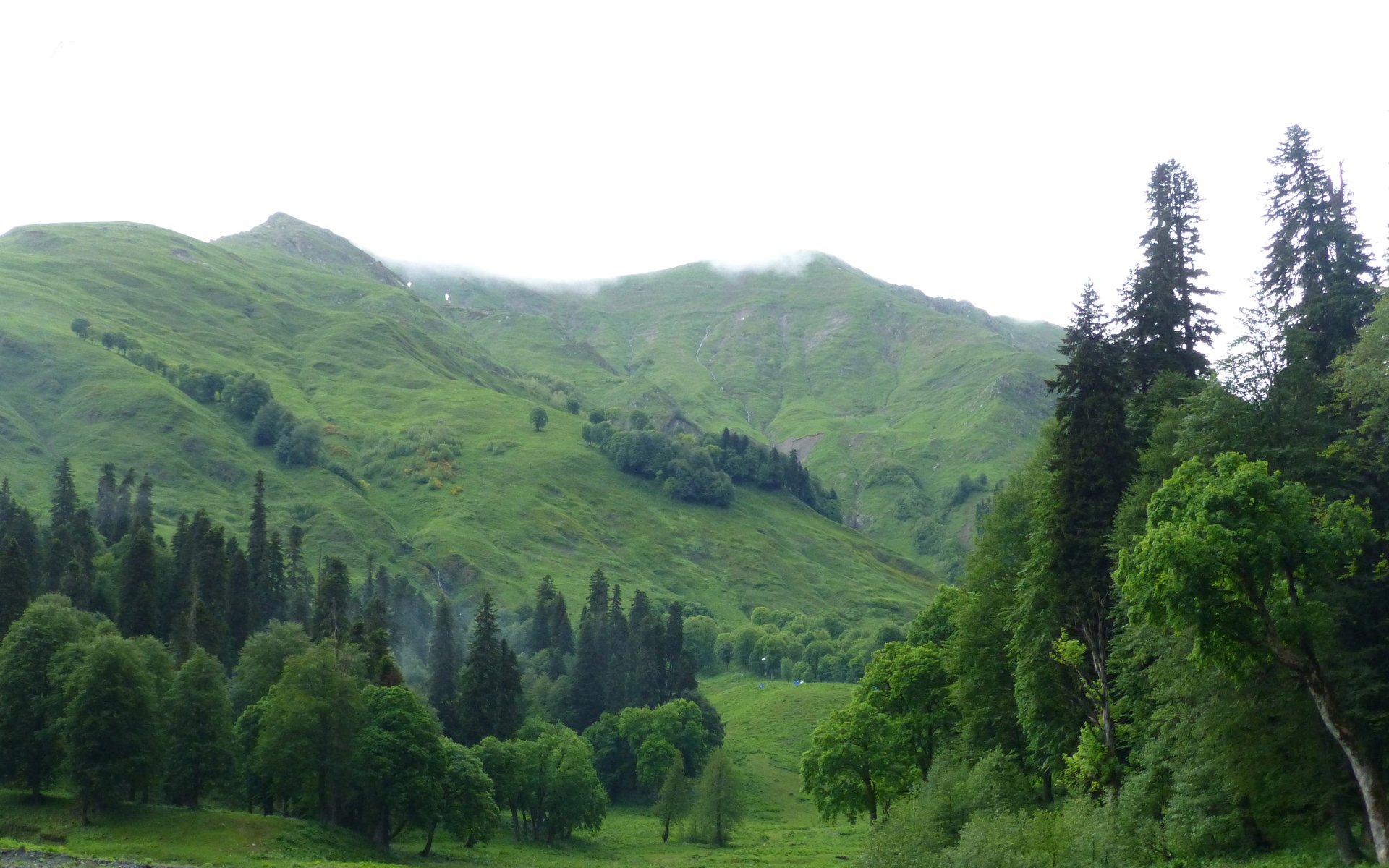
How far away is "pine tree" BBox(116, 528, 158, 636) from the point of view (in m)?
116

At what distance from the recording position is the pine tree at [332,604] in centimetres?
12206

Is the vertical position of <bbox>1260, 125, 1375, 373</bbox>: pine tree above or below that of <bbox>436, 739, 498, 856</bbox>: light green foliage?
above

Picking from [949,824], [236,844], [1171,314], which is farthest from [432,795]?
[1171,314]

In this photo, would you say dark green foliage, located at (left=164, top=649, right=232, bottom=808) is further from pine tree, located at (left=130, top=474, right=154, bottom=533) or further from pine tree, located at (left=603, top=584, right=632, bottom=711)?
pine tree, located at (left=603, top=584, right=632, bottom=711)

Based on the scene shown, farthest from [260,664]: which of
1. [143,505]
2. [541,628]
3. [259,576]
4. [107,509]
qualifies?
[541,628]

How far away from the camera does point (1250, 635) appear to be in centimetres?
3644

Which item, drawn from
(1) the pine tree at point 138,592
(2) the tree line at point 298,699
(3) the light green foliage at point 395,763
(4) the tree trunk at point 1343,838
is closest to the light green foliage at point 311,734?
(2) the tree line at point 298,699

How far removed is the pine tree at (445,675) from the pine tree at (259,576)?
20.2 metres

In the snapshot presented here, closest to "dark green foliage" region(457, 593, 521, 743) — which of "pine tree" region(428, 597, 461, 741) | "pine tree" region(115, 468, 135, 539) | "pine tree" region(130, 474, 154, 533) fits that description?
"pine tree" region(428, 597, 461, 741)

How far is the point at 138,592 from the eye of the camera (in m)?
117

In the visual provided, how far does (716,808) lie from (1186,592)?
8918 cm

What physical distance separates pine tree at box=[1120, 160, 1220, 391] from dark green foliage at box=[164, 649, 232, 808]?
232 feet

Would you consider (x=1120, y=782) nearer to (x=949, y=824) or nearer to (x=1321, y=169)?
(x=949, y=824)

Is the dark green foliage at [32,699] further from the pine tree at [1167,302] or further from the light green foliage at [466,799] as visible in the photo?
the pine tree at [1167,302]
